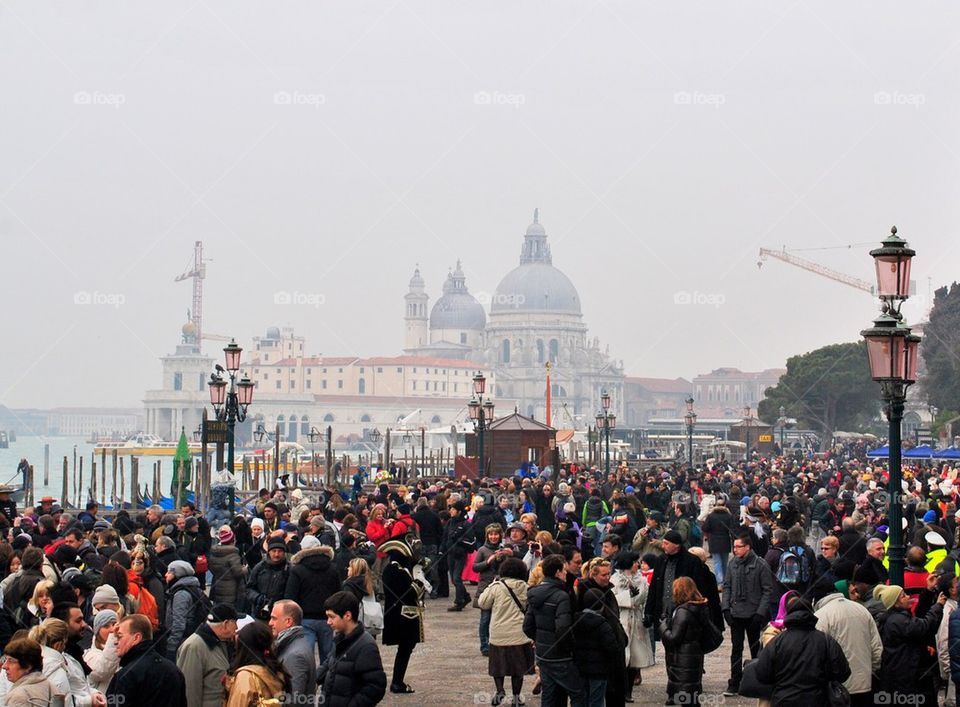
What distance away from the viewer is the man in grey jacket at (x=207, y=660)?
22.5 feet

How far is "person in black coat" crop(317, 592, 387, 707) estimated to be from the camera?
7.06m

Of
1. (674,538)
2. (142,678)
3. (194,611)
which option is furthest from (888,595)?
(142,678)

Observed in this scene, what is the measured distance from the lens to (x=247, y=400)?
2162 cm

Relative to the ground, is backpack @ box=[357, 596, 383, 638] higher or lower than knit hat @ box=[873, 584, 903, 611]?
lower

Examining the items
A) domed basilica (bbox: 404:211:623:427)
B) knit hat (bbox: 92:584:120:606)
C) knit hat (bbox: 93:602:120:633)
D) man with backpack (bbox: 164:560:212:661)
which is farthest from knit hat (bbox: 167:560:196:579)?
domed basilica (bbox: 404:211:623:427)

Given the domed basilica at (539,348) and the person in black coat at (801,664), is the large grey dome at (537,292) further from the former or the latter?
the person in black coat at (801,664)

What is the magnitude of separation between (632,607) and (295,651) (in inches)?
132

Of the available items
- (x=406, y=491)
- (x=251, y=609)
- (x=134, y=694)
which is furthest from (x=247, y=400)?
(x=134, y=694)

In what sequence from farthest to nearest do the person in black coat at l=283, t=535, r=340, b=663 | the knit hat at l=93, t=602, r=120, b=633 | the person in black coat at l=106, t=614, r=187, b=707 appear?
the person in black coat at l=283, t=535, r=340, b=663, the knit hat at l=93, t=602, r=120, b=633, the person in black coat at l=106, t=614, r=187, b=707

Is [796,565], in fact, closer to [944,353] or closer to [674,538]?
[674,538]

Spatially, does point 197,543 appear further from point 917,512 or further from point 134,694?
point 917,512

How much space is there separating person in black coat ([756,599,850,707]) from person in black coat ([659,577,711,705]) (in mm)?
1453

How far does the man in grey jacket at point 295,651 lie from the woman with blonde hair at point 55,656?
36.2 inches

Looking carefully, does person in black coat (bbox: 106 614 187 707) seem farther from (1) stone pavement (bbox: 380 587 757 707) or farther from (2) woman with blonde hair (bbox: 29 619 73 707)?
(1) stone pavement (bbox: 380 587 757 707)
